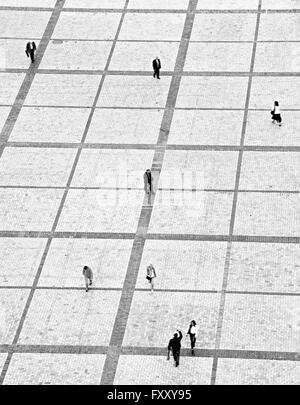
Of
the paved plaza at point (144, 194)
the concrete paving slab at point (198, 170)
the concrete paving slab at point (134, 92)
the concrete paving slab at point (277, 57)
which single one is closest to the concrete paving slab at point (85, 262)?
the paved plaza at point (144, 194)

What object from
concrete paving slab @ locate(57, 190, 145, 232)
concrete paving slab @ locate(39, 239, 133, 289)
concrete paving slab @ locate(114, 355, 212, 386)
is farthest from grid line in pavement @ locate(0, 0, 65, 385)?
concrete paving slab @ locate(114, 355, 212, 386)

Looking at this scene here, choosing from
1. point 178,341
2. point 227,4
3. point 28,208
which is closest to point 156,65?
point 227,4

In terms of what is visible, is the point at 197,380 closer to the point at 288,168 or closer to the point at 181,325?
the point at 181,325

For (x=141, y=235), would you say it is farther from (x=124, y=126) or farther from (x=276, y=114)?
(x=276, y=114)

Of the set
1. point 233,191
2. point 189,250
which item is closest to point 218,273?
point 189,250

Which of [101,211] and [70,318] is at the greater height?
[101,211]
